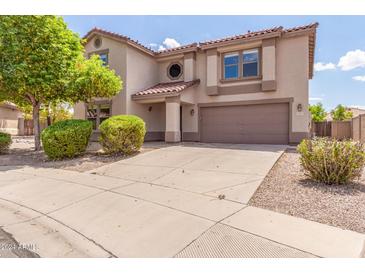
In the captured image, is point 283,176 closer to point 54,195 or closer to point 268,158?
point 268,158

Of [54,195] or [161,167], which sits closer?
[54,195]

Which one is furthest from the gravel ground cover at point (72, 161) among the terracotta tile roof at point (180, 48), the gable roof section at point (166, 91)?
the terracotta tile roof at point (180, 48)

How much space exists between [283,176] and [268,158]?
1.89 m

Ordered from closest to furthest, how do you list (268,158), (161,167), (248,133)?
(161,167), (268,158), (248,133)

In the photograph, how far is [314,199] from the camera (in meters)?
4.49

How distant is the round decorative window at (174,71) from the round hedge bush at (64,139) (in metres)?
7.38

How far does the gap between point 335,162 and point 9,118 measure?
112ft

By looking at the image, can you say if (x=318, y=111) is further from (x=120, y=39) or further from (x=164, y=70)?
(x=120, y=39)

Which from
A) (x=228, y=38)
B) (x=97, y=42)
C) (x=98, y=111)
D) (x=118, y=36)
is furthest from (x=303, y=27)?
(x=98, y=111)

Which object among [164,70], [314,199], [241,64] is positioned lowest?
[314,199]

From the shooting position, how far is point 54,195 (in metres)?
5.14

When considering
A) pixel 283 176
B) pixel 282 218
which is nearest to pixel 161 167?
pixel 283 176

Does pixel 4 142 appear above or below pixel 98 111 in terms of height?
below
